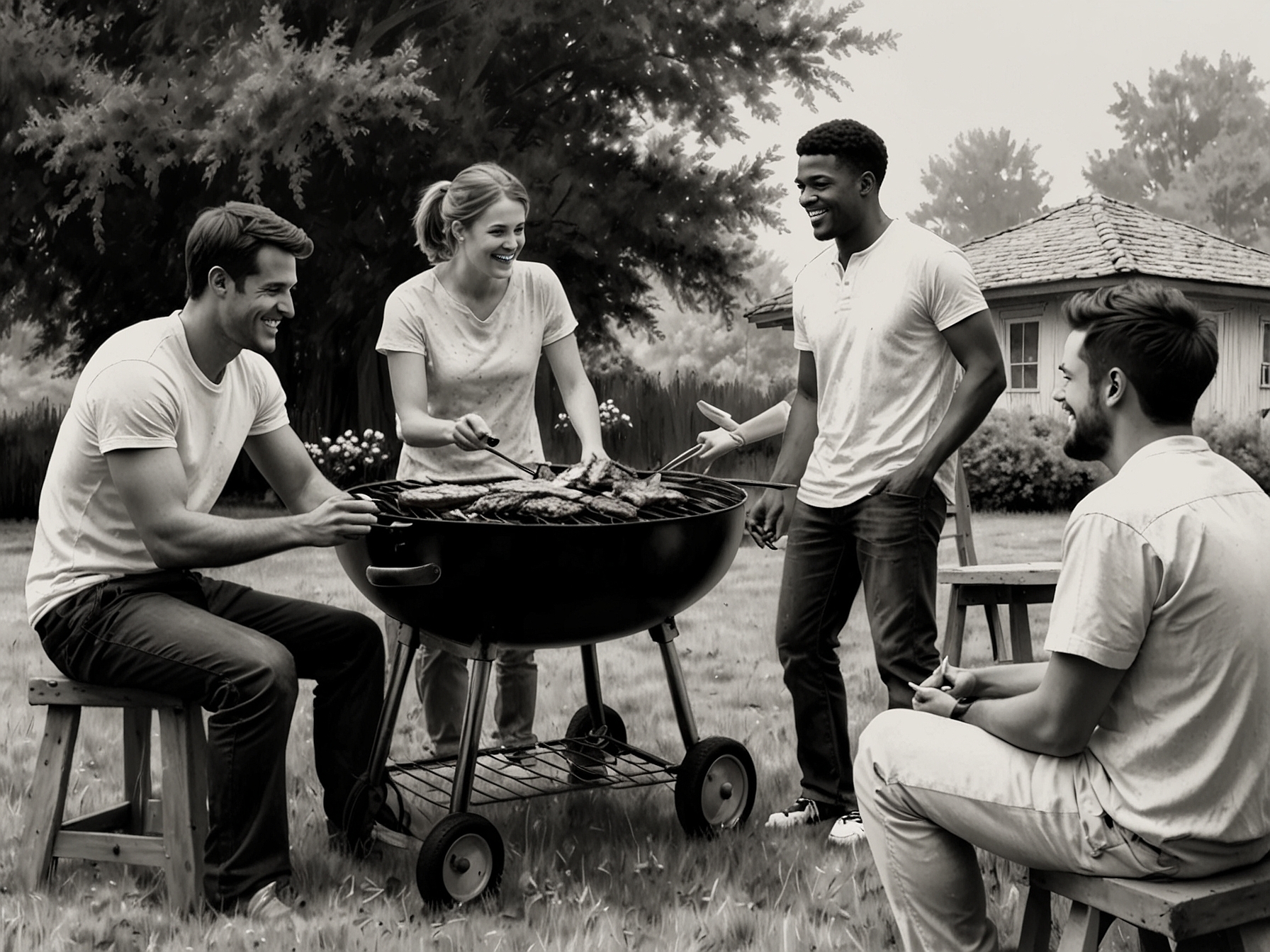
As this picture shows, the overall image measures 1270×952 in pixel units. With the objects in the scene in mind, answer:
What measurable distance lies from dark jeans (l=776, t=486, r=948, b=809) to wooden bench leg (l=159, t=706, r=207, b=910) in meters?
1.72

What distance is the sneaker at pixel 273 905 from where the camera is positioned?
316cm

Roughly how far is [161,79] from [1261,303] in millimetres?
15820

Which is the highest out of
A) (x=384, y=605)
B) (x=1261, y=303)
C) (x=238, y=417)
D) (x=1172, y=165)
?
(x=1172, y=165)

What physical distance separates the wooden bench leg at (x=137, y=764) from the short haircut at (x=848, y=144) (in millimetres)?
2518

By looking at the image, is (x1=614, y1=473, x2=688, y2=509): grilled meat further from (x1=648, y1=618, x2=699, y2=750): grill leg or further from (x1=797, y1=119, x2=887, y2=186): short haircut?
(x1=797, y1=119, x2=887, y2=186): short haircut

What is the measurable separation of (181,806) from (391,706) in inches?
25.6

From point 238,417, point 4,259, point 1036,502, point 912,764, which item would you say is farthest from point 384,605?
point 4,259

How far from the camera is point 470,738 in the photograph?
11.4 ft

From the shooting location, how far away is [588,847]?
3801 millimetres

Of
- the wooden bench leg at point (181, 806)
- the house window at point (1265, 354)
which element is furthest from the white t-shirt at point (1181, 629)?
the house window at point (1265, 354)

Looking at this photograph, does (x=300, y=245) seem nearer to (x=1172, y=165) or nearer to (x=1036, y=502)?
(x=1036, y=502)

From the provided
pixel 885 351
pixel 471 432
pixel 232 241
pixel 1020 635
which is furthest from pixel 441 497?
pixel 1020 635

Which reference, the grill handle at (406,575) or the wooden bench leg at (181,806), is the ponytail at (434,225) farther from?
the wooden bench leg at (181,806)

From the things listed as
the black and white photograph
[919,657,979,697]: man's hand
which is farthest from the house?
[919,657,979,697]: man's hand
